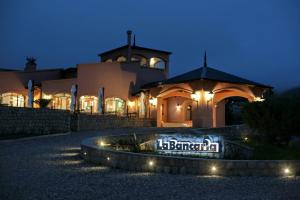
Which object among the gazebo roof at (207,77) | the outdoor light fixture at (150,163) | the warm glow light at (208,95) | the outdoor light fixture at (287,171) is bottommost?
the outdoor light fixture at (287,171)

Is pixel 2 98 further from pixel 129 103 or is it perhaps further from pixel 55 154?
pixel 55 154

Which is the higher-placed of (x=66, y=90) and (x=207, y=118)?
(x=66, y=90)

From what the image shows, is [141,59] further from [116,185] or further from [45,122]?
[116,185]

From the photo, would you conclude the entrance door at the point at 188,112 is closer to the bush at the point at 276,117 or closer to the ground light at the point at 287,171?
the bush at the point at 276,117

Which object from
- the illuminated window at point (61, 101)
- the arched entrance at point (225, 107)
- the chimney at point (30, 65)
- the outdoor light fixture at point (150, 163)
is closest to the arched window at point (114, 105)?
the illuminated window at point (61, 101)

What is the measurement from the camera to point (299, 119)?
1097cm

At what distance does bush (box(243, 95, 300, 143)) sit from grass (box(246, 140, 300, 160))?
33 cm

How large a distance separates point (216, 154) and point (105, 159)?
122 inches

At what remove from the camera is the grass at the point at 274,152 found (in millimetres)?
10108

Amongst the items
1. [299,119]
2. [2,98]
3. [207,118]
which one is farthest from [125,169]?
[2,98]

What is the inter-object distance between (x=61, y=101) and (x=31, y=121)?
15262 millimetres

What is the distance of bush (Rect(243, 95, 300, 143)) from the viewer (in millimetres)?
11062

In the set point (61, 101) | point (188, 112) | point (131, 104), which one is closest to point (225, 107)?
point (188, 112)

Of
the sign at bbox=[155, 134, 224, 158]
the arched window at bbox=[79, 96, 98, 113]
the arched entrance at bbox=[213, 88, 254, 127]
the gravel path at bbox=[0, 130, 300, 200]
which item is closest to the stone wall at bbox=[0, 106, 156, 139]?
the arched entrance at bbox=[213, 88, 254, 127]
